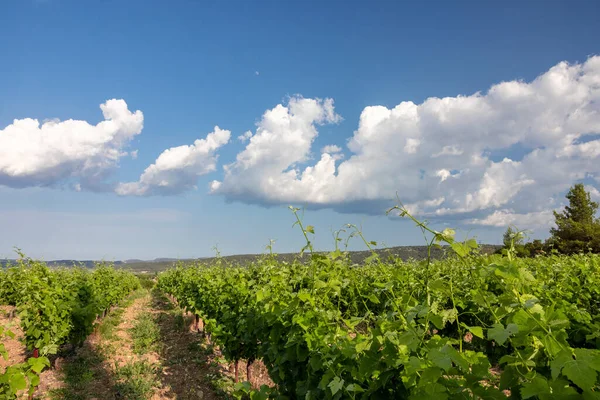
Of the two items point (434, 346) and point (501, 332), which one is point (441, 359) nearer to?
point (501, 332)

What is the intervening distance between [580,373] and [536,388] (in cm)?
20

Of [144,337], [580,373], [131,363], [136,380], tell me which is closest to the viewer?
[580,373]

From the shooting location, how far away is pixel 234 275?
1109 cm

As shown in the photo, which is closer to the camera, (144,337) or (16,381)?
(16,381)

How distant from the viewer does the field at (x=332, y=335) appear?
6.33 ft

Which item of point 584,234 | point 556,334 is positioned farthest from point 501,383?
→ point 584,234

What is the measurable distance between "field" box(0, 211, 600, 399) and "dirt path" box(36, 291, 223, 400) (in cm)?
5

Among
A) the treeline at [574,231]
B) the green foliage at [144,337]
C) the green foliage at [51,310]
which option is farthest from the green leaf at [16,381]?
the treeline at [574,231]

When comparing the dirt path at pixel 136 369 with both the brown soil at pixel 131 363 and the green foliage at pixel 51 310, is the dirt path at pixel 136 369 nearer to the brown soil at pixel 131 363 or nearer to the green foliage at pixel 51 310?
the brown soil at pixel 131 363

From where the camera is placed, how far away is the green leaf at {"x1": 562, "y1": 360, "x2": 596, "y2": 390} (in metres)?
1.47

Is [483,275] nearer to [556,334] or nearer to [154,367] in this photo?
[556,334]

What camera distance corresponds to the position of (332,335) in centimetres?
369

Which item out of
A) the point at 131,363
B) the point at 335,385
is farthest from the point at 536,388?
the point at 131,363

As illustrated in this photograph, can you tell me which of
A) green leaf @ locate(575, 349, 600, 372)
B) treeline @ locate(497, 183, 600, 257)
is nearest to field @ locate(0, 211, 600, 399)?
green leaf @ locate(575, 349, 600, 372)
